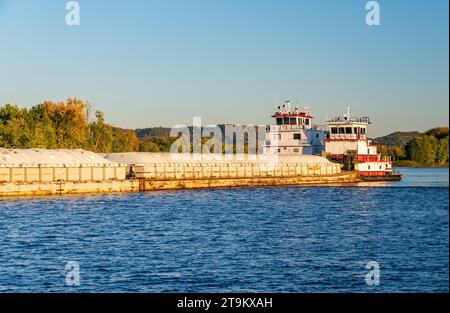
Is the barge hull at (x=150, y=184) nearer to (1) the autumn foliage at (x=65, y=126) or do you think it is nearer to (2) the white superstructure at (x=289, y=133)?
(2) the white superstructure at (x=289, y=133)

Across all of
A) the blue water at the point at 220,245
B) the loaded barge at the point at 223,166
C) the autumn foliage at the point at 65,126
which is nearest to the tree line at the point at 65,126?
the autumn foliage at the point at 65,126

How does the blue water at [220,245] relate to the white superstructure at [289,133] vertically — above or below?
below

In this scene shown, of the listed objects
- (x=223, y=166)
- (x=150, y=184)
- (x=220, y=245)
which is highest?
(x=223, y=166)

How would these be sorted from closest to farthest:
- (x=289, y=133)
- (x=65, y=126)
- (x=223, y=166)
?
(x=223, y=166), (x=289, y=133), (x=65, y=126)

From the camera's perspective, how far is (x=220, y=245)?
51.3 meters

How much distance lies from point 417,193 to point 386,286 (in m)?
79.6

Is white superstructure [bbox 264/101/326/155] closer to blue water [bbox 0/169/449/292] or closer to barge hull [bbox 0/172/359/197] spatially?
barge hull [bbox 0/172/359/197]

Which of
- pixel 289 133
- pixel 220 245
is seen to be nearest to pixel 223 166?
pixel 289 133

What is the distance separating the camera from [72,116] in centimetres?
17962

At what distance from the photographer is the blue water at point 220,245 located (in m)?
38.0

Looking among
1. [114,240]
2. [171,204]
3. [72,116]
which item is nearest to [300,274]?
[114,240]

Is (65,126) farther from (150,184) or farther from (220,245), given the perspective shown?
(220,245)

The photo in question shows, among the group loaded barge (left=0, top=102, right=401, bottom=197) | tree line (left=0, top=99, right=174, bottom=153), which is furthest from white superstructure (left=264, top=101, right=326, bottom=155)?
tree line (left=0, top=99, right=174, bottom=153)
